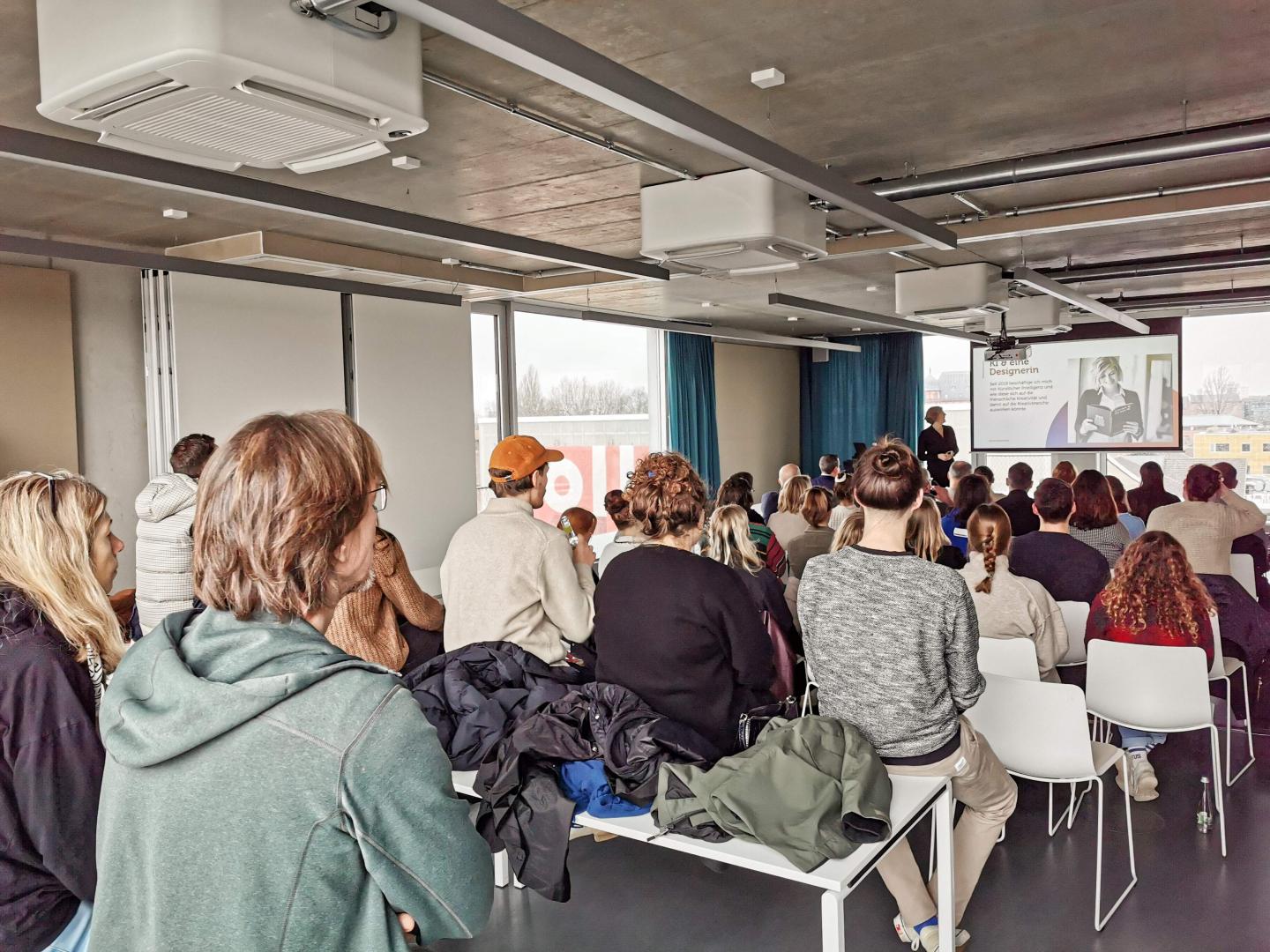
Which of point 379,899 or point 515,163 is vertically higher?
point 515,163

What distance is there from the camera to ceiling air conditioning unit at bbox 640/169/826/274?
4715 mm

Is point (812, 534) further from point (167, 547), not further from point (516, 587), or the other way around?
point (167, 547)

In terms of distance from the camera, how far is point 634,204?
6.18m

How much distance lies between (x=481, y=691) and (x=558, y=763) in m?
0.42

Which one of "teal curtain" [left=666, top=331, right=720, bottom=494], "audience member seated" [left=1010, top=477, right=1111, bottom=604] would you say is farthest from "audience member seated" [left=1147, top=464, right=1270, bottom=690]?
"teal curtain" [left=666, top=331, right=720, bottom=494]

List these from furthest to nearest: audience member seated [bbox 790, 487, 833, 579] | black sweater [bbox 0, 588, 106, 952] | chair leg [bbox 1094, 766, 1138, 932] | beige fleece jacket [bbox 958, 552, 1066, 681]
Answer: audience member seated [bbox 790, 487, 833, 579] < beige fleece jacket [bbox 958, 552, 1066, 681] < chair leg [bbox 1094, 766, 1138, 932] < black sweater [bbox 0, 588, 106, 952]

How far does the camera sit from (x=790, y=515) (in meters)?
5.97

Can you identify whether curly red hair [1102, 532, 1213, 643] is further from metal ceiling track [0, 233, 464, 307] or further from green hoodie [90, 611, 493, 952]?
metal ceiling track [0, 233, 464, 307]

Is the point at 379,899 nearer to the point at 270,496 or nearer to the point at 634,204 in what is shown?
the point at 270,496

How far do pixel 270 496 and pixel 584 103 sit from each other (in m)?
3.60

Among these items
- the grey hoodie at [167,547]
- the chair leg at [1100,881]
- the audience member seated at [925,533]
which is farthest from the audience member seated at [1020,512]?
the grey hoodie at [167,547]

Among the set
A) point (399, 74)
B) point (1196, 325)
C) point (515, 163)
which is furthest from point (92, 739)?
point (1196, 325)

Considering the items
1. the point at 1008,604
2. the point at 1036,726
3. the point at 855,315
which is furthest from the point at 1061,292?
the point at 1036,726

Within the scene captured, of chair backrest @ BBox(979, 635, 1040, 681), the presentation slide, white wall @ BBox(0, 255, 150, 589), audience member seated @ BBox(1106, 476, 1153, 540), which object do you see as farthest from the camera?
the presentation slide
